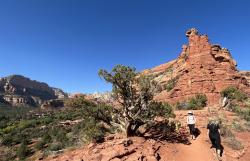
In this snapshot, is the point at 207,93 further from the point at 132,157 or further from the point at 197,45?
the point at 132,157

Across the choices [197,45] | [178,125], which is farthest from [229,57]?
[178,125]

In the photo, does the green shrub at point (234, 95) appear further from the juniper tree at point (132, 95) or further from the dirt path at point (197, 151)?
the juniper tree at point (132, 95)

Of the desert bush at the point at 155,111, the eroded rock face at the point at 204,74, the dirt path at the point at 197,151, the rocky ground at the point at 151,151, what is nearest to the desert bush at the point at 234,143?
the rocky ground at the point at 151,151

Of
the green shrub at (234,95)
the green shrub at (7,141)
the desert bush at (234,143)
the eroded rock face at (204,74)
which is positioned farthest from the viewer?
the green shrub at (7,141)

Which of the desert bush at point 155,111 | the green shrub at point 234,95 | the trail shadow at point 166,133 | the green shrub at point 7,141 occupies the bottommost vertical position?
the green shrub at point 7,141

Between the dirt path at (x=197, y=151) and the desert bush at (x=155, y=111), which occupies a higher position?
the desert bush at (x=155, y=111)

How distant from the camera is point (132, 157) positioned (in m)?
11.0

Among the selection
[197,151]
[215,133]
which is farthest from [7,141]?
[215,133]

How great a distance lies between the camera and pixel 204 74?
3953 centimetres

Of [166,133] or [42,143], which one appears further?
[42,143]

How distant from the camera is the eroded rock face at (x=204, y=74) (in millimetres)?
38406

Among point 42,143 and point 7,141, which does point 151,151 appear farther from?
point 7,141

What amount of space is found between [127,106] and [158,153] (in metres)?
3.46

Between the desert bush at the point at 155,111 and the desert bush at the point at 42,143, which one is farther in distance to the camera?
the desert bush at the point at 42,143
